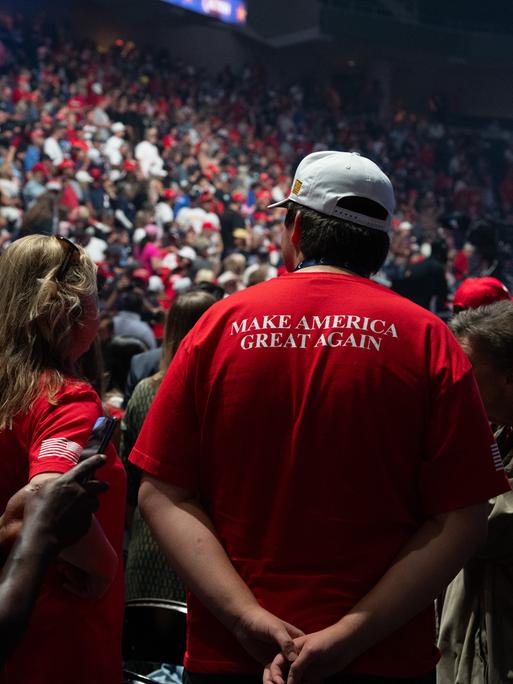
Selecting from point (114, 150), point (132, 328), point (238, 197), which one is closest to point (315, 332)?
point (132, 328)

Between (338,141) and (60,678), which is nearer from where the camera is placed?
(60,678)

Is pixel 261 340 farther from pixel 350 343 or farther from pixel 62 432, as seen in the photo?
pixel 62 432

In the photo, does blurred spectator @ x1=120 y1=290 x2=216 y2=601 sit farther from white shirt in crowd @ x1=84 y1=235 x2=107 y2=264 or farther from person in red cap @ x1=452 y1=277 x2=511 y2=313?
white shirt in crowd @ x1=84 y1=235 x2=107 y2=264

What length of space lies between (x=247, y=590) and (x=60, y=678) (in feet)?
1.21

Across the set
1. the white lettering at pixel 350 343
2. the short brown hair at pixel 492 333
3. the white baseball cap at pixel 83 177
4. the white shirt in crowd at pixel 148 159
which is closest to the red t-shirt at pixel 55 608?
the white lettering at pixel 350 343

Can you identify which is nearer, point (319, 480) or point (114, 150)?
point (319, 480)

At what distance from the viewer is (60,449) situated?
1.39 metres

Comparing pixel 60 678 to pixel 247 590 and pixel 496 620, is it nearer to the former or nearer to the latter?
pixel 247 590

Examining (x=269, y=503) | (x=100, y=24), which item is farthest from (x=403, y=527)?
(x=100, y=24)

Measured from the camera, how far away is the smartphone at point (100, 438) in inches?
44.6

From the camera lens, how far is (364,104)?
24.0 meters

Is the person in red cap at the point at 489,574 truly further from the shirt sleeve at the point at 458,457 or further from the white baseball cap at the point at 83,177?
the white baseball cap at the point at 83,177

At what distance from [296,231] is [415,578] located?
1.83ft

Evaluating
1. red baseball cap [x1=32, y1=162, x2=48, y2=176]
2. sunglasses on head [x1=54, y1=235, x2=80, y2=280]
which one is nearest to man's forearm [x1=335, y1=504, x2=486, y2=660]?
sunglasses on head [x1=54, y1=235, x2=80, y2=280]
